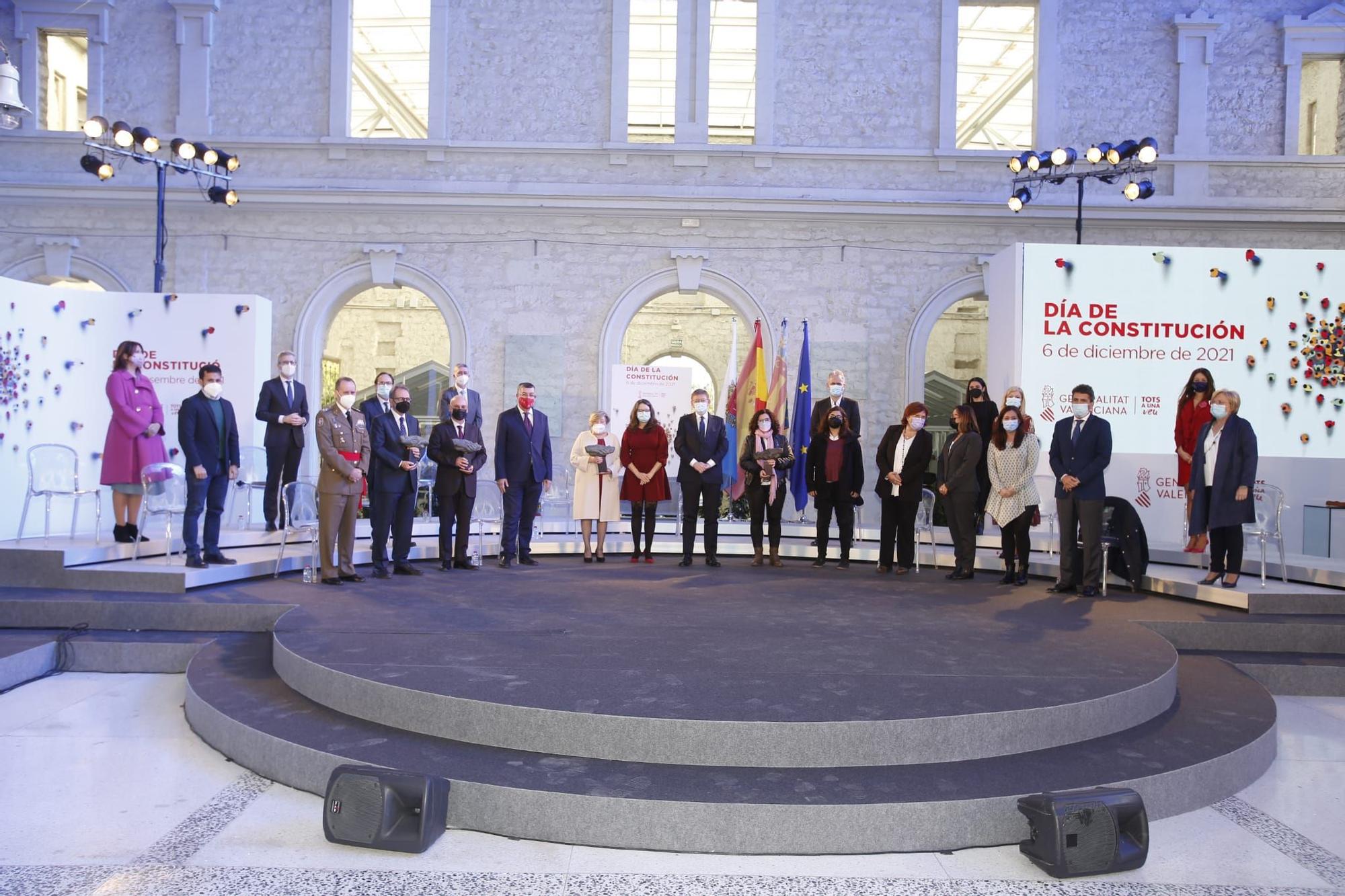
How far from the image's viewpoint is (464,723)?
392cm

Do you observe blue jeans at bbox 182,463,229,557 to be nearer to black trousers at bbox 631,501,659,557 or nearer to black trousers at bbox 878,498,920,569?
black trousers at bbox 631,501,659,557

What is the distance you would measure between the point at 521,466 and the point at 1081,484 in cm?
438

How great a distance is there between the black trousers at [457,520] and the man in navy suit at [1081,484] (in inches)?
180

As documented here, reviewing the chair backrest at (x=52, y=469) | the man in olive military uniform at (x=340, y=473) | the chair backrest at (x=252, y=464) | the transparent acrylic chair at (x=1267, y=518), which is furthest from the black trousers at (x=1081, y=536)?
the chair backrest at (x=52, y=469)

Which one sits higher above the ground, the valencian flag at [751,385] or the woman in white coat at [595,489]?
the valencian flag at [751,385]

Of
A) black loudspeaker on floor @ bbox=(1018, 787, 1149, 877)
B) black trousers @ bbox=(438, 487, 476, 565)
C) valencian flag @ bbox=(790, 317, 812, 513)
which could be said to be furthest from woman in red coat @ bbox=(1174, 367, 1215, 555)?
black trousers @ bbox=(438, 487, 476, 565)

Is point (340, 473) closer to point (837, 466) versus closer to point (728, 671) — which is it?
point (728, 671)

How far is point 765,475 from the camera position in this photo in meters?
8.38

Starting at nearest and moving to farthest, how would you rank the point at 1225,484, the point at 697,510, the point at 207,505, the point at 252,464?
1. the point at 1225,484
2. the point at 207,505
3. the point at 697,510
4. the point at 252,464

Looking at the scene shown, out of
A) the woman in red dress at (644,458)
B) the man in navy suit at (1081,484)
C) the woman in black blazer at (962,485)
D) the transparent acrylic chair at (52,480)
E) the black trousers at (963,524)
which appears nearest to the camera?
the man in navy suit at (1081,484)

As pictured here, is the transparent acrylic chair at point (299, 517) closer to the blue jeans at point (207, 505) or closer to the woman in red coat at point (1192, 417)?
the blue jeans at point (207, 505)

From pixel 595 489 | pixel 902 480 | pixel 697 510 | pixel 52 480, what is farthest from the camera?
pixel 595 489

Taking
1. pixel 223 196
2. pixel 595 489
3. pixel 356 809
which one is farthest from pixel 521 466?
pixel 223 196

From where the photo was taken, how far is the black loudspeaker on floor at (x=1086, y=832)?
315 centimetres
